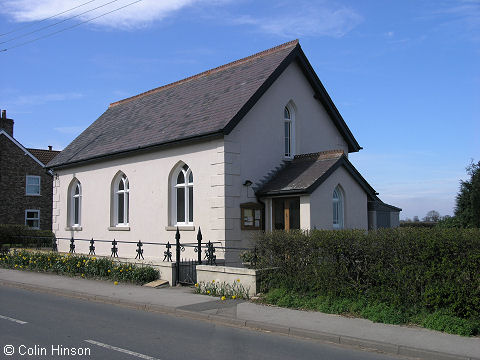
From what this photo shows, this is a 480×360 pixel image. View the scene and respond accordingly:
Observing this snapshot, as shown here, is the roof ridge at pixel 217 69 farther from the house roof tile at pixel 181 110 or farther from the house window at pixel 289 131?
the house window at pixel 289 131

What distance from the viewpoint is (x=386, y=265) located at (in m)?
9.84

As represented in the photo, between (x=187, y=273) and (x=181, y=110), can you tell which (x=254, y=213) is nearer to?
(x=187, y=273)

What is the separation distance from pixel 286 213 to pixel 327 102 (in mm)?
6139

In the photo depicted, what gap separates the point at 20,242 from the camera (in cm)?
2830

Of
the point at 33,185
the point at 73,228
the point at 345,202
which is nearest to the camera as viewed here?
the point at 345,202

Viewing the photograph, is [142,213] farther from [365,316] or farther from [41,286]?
[365,316]

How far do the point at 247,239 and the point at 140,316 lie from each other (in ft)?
22.8

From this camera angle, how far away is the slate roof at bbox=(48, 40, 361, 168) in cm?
1756

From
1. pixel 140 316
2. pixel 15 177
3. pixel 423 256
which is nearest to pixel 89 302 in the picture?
pixel 140 316

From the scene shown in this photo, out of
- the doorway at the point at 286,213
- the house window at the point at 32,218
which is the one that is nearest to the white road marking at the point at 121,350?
the doorway at the point at 286,213

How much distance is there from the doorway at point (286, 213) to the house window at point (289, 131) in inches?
103

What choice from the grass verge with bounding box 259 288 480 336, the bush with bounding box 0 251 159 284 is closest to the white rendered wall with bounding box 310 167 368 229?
the grass verge with bounding box 259 288 480 336

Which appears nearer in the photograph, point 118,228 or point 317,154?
point 317,154

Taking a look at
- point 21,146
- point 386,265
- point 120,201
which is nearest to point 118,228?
point 120,201
